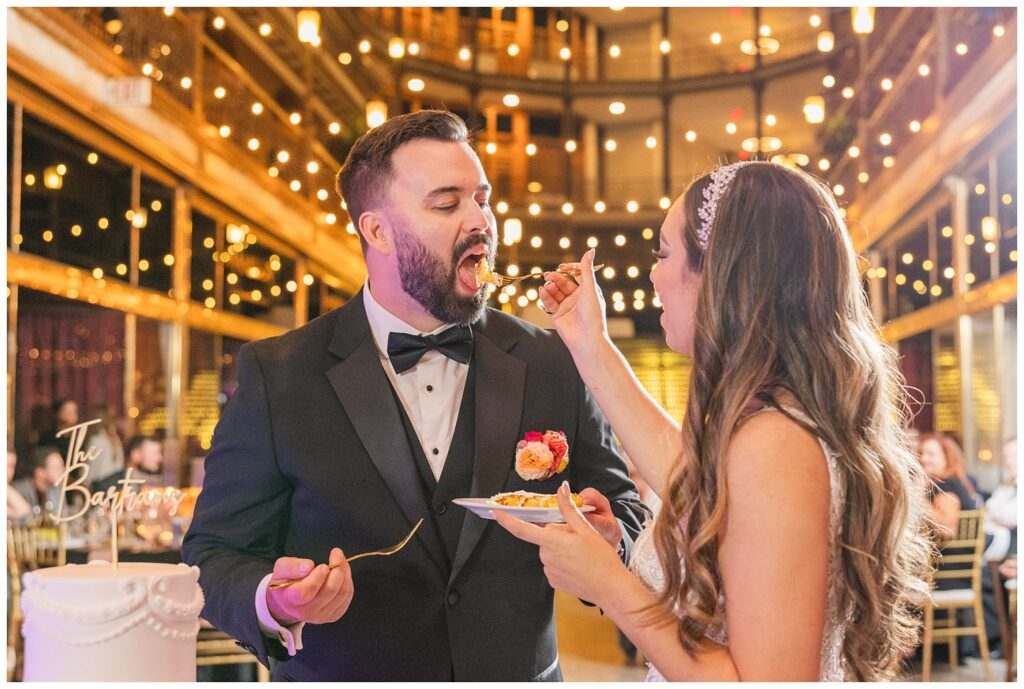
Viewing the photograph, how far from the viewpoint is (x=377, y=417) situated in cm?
222

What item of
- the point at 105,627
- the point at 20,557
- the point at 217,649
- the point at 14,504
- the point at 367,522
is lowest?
the point at 217,649

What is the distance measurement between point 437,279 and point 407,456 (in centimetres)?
42

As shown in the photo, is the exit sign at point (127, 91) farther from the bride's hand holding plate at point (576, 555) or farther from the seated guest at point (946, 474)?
the bride's hand holding plate at point (576, 555)

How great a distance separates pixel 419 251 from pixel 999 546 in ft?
20.0

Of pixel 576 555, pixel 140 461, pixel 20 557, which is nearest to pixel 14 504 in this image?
pixel 20 557

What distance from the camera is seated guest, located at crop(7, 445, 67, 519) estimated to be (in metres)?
6.30

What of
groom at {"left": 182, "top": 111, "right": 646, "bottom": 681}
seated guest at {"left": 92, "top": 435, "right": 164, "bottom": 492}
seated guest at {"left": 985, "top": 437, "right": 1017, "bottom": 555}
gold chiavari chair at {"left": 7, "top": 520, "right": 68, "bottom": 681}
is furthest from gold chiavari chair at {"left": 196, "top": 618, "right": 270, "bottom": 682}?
→ seated guest at {"left": 985, "top": 437, "right": 1017, "bottom": 555}

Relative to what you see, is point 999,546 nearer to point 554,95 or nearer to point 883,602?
point 883,602

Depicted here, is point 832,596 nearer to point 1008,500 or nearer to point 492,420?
point 492,420

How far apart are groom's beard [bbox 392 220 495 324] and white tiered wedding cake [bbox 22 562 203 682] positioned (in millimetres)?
844

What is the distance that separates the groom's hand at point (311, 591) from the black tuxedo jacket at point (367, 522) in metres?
0.24

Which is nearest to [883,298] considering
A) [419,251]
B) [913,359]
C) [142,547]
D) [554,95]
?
[913,359]

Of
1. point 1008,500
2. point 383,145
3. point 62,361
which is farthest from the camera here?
point 62,361

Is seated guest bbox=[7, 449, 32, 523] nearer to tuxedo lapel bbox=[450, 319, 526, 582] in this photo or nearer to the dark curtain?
the dark curtain
